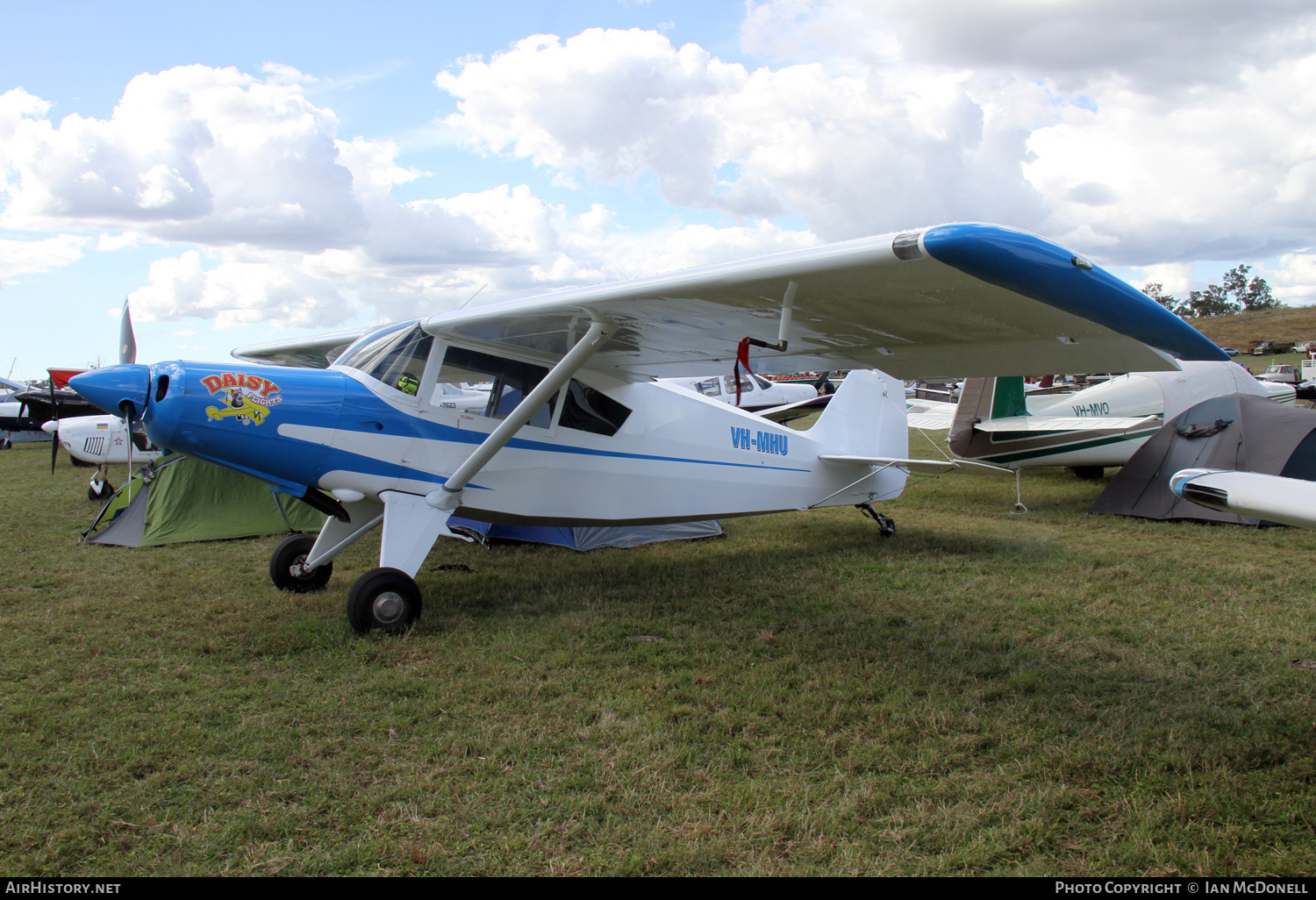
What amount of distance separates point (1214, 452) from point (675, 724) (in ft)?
27.0

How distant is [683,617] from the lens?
5.32 meters

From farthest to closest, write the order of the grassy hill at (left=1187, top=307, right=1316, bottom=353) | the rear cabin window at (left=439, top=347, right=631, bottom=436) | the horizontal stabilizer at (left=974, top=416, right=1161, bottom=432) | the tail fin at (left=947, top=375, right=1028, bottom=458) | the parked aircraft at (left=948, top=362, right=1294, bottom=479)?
the grassy hill at (left=1187, top=307, right=1316, bottom=353), the tail fin at (left=947, top=375, right=1028, bottom=458), the parked aircraft at (left=948, top=362, right=1294, bottom=479), the horizontal stabilizer at (left=974, top=416, right=1161, bottom=432), the rear cabin window at (left=439, top=347, right=631, bottom=436)

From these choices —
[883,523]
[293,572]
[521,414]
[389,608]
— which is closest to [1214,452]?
[883,523]

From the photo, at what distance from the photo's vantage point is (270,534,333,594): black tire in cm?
603

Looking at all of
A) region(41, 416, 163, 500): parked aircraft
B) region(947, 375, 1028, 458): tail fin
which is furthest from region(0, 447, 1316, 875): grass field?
region(41, 416, 163, 500): parked aircraft

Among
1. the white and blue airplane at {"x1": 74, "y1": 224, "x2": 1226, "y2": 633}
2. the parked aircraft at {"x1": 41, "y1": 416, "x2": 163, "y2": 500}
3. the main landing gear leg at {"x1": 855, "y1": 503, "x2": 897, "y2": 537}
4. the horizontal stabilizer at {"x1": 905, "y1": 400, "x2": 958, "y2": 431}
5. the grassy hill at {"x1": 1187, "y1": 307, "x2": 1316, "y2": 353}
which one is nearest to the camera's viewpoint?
the white and blue airplane at {"x1": 74, "y1": 224, "x2": 1226, "y2": 633}

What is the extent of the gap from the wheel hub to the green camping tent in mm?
4054

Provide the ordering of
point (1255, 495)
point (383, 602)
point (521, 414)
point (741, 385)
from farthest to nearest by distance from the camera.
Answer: point (741, 385) < point (521, 414) < point (383, 602) < point (1255, 495)

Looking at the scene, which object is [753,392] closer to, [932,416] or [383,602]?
[932,416]

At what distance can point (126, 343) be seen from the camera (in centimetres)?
573

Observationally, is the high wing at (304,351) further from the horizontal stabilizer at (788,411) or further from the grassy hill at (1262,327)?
the grassy hill at (1262,327)

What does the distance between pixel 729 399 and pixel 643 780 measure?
67.5ft

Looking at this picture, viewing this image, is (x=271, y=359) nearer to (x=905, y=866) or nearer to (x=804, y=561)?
(x=804, y=561)

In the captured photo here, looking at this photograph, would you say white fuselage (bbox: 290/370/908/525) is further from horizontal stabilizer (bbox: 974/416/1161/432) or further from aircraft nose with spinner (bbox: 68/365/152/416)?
horizontal stabilizer (bbox: 974/416/1161/432)
